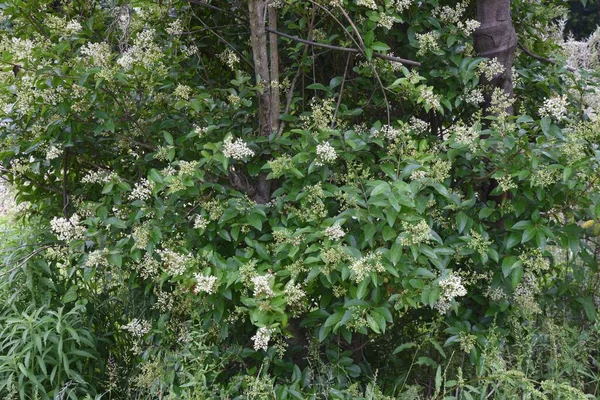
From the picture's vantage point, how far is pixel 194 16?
3176 millimetres

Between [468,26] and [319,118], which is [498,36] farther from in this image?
[319,118]

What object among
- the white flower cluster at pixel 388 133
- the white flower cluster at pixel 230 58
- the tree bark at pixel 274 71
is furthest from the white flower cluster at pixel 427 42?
the white flower cluster at pixel 230 58

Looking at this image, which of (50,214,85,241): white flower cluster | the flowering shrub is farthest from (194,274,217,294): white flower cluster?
(50,214,85,241): white flower cluster

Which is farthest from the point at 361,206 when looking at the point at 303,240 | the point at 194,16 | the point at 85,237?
the point at 194,16

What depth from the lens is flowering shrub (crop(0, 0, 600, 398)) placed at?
241 cm

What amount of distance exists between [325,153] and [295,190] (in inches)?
9.1

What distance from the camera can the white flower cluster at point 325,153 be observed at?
8.03 feet

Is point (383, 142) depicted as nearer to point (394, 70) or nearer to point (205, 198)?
point (394, 70)

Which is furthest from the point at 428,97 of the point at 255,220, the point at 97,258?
the point at 97,258

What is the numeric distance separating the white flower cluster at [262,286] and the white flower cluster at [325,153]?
491mm

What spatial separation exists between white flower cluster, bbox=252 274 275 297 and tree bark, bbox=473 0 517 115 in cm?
139

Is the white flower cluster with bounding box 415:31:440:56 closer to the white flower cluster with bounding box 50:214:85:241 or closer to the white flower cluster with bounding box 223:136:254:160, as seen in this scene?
the white flower cluster with bounding box 223:136:254:160

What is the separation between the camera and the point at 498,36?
9.61 ft

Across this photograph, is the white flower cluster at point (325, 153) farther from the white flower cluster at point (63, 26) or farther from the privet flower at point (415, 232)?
the white flower cluster at point (63, 26)
